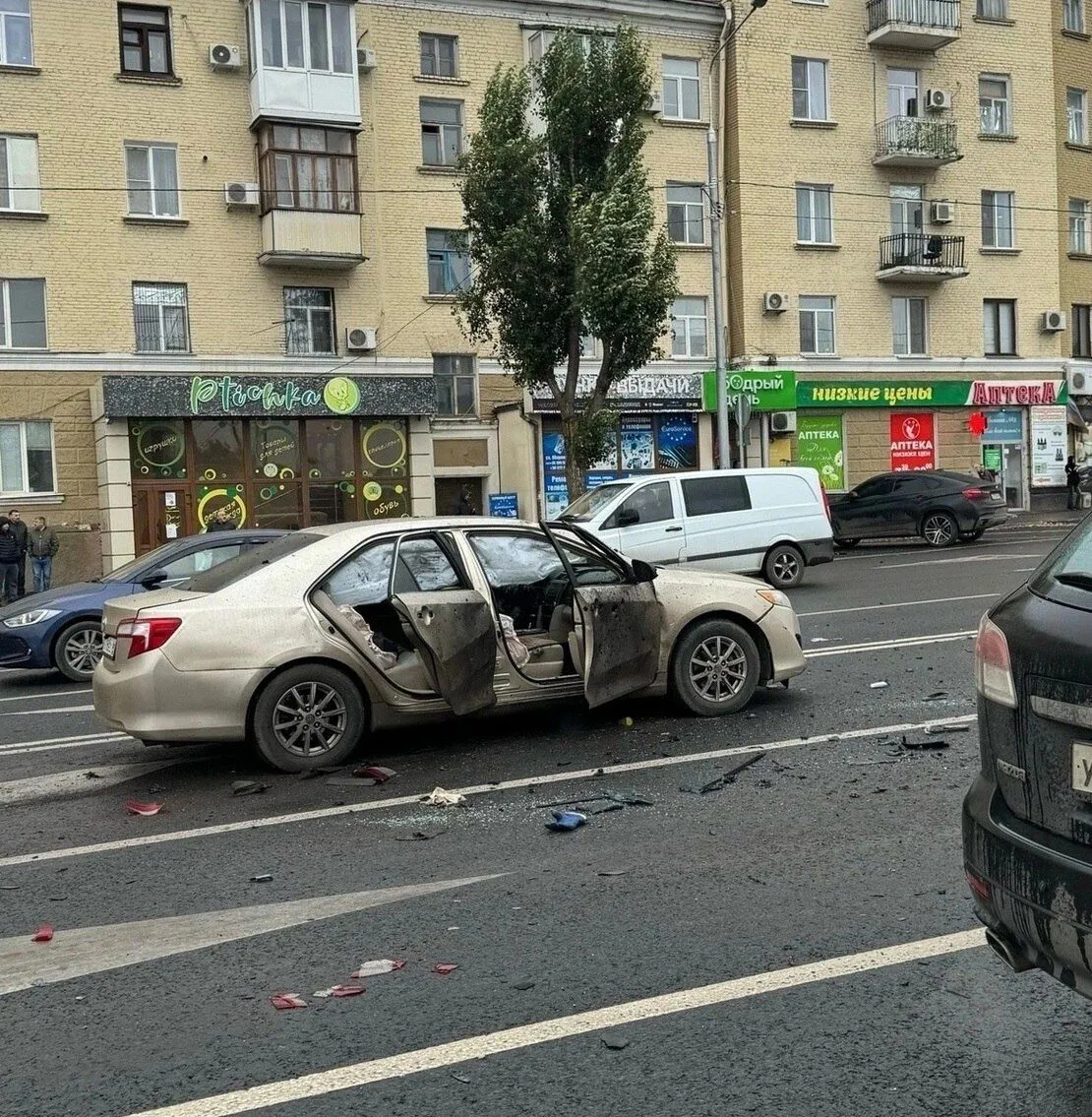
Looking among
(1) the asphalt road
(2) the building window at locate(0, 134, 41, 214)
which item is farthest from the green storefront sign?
(1) the asphalt road

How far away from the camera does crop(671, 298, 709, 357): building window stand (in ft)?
108

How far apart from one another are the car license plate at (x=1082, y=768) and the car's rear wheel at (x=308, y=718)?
17.1 feet

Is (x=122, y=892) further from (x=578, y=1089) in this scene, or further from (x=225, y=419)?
(x=225, y=419)

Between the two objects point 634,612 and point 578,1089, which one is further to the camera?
point 634,612

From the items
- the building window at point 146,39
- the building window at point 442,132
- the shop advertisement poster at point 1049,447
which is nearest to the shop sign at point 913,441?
the shop advertisement poster at point 1049,447

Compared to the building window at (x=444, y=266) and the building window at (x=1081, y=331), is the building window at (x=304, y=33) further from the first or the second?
the building window at (x=1081, y=331)

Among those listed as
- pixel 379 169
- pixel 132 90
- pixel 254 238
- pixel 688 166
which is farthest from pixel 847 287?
pixel 132 90

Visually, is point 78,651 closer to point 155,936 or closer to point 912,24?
point 155,936

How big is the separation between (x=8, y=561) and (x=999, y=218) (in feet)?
89.3

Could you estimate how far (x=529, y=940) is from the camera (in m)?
4.60

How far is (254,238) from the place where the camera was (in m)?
28.4

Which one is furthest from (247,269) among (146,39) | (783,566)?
(783,566)

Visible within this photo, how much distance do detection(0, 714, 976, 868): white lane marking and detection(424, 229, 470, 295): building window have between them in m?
23.6

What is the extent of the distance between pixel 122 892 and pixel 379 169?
26100mm
